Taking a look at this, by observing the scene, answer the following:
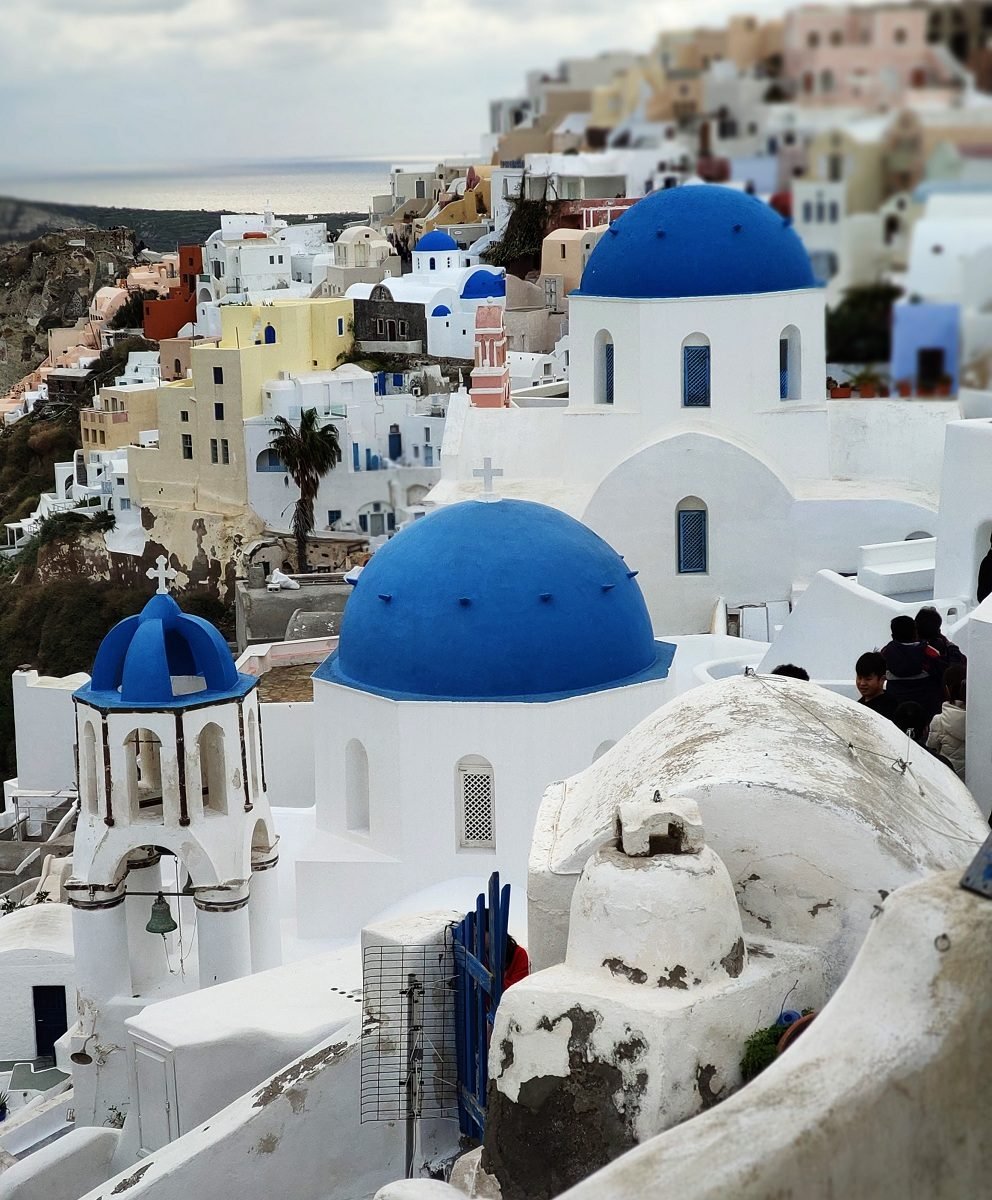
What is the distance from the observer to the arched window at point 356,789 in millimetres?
12930

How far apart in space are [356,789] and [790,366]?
889 centimetres

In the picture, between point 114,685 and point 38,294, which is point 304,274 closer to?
point 38,294

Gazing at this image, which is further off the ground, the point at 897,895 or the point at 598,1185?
the point at 897,895

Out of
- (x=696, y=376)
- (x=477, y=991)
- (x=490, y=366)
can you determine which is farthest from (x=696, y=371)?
(x=477, y=991)

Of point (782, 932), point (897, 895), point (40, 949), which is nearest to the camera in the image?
point (897, 895)

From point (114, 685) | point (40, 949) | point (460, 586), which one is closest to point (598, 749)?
point (460, 586)

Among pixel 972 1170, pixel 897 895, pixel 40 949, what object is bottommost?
pixel 40 949

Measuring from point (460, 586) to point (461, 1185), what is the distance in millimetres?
6485

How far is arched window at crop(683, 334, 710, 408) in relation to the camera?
19484 millimetres

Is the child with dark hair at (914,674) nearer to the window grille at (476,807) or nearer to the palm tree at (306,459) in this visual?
the window grille at (476,807)

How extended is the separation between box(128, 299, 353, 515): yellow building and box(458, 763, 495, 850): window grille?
1138 inches

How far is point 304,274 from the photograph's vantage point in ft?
209

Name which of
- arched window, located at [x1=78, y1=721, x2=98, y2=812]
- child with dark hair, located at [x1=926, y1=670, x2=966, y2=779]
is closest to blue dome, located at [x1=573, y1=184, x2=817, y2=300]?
arched window, located at [x1=78, y1=721, x2=98, y2=812]

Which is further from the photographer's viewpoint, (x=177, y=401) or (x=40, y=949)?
(x=177, y=401)
